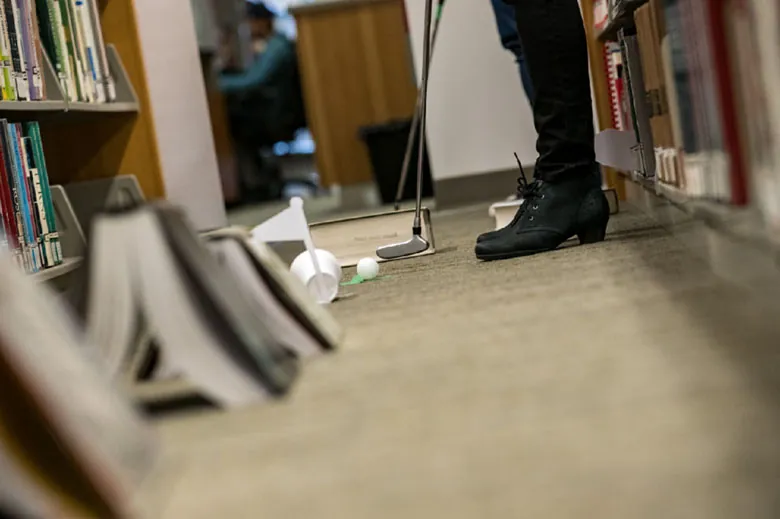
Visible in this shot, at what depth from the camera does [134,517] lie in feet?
2.04

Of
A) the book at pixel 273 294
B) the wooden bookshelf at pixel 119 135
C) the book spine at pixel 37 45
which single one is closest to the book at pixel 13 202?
the book spine at pixel 37 45

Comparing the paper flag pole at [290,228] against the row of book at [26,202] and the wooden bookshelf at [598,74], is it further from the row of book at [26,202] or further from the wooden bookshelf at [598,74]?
the wooden bookshelf at [598,74]

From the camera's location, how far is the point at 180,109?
2.80 meters

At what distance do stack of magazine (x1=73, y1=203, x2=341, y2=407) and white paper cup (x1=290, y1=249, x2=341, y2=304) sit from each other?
1.92 ft

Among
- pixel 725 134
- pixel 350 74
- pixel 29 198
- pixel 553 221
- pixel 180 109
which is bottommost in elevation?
pixel 553 221

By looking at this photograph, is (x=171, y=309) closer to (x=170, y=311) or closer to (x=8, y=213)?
(x=170, y=311)

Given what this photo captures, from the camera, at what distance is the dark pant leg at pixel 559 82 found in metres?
1.63

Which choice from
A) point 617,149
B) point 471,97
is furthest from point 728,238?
point 471,97

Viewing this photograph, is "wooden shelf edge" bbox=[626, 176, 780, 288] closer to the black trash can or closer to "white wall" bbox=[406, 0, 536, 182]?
"white wall" bbox=[406, 0, 536, 182]

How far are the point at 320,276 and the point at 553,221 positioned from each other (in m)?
0.46

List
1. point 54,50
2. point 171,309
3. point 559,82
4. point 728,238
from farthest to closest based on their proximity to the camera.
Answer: point 54,50 → point 559,82 → point 728,238 → point 171,309

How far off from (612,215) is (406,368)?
143 cm

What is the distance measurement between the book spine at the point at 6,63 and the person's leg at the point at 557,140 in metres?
1.00

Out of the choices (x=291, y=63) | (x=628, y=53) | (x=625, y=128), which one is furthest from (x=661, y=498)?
(x=291, y=63)
